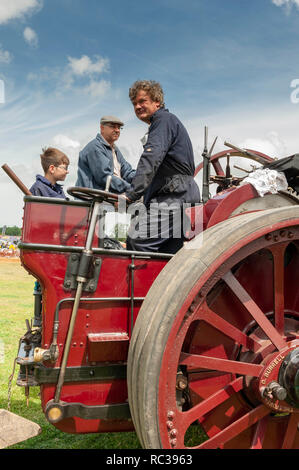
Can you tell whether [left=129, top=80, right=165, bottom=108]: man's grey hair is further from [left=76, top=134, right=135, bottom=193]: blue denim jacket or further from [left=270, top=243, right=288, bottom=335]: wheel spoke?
[left=270, top=243, right=288, bottom=335]: wheel spoke

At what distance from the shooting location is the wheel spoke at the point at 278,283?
88.0 inches

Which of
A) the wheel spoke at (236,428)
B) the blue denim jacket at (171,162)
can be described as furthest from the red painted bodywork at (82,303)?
the blue denim jacket at (171,162)

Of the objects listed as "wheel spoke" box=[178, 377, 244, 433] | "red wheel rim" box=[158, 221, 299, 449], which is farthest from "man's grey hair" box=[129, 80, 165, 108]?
"wheel spoke" box=[178, 377, 244, 433]

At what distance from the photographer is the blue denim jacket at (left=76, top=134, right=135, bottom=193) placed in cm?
322

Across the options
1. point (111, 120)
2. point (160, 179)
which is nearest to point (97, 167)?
point (111, 120)

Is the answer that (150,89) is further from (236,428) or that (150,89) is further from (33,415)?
(33,415)

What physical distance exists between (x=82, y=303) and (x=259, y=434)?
1180mm

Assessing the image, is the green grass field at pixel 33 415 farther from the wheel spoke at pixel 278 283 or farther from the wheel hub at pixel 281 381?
the wheel spoke at pixel 278 283

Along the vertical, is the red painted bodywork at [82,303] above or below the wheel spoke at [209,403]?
above

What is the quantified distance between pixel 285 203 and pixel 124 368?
1330 mm

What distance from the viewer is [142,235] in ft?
8.39

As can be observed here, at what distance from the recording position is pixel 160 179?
2.75 m

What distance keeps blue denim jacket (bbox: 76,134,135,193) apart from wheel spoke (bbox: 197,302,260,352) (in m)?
1.43

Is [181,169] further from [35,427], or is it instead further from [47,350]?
[35,427]
